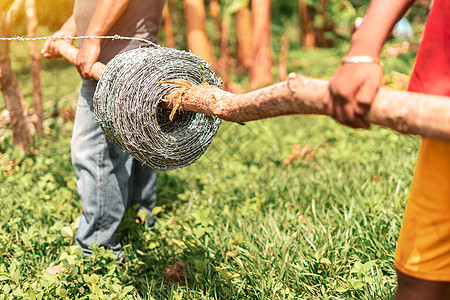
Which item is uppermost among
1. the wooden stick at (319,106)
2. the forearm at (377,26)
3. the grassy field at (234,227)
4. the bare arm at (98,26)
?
the bare arm at (98,26)

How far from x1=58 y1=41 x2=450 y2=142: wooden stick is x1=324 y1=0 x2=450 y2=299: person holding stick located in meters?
0.04

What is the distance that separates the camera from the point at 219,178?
359 cm

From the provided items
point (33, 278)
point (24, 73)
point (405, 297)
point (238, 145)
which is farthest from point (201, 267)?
point (24, 73)

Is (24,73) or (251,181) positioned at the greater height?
(24,73)

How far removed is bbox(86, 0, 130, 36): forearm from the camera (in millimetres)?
2227

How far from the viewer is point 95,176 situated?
2.50m

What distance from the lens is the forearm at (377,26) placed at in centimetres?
115

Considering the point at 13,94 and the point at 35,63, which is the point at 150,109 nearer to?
the point at 13,94

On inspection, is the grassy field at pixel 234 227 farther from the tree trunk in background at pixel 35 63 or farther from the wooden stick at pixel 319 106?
the wooden stick at pixel 319 106

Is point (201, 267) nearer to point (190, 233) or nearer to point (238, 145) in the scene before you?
point (190, 233)

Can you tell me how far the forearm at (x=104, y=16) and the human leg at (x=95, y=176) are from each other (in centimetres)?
32

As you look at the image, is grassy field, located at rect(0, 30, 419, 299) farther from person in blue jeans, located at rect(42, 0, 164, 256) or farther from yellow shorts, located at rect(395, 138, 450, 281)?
yellow shorts, located at rect(395, 138, 450, 281)

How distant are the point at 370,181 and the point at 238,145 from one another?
5.05 feet

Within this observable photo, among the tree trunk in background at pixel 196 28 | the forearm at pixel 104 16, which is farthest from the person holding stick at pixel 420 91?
the tree trunk in background at pixel 196 28
